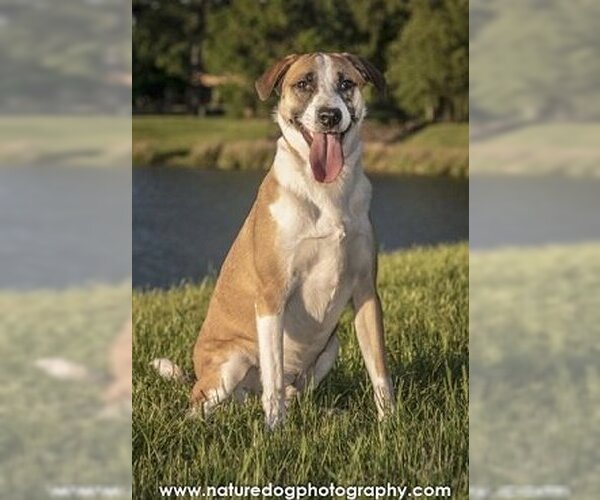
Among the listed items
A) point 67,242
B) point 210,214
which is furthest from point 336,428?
point 210,214

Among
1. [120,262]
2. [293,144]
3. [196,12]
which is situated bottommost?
[120,262]

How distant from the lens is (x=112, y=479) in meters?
2.23

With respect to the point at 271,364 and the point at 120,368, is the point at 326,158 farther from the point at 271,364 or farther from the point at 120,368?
the point at 120,368

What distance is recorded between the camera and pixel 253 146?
5.07 m

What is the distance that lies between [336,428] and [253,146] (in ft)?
7.55

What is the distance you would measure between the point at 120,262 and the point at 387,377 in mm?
1360

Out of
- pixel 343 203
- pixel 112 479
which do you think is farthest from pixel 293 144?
pixel 112 479

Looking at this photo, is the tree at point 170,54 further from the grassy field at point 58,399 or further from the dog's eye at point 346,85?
the grassy field at point 58,399

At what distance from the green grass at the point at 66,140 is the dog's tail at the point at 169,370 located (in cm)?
144

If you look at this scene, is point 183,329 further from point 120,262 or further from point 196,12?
point 120,262

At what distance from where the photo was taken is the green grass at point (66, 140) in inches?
82.6

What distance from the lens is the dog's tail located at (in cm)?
348

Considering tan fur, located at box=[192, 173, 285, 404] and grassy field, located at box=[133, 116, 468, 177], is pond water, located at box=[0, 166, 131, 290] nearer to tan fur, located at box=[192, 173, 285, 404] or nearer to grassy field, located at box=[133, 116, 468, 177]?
tan fur, located at box=[192, 173, 285, 404]

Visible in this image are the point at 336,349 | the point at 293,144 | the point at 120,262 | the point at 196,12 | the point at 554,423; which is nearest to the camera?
the point at 120,262
